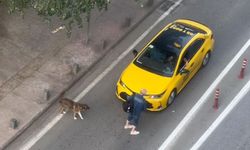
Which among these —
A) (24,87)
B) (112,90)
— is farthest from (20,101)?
(112,90)

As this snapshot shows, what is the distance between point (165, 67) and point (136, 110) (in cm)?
187

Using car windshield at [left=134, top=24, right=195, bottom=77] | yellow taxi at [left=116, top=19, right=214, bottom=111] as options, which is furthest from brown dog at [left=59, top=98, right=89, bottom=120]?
car windshield at [left=134, top=24, right=195, bottom=77]

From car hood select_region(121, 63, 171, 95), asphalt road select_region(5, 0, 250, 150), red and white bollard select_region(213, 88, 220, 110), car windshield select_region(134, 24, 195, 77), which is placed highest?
car windshield select_region(134, 24, 195, 77)

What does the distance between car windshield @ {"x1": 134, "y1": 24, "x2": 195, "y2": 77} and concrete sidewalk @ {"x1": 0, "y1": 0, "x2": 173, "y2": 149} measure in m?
2.23

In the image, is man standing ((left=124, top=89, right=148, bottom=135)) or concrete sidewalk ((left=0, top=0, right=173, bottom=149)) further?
concrete sidewalk ((left=0, top=0, right=173, bottom=149))

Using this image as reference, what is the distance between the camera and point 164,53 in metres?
17.0

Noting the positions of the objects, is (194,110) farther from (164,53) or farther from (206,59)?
(206,59)

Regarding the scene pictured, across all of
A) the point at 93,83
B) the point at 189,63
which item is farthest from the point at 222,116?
the point at 93,83

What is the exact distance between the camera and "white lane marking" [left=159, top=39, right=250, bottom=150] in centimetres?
1597

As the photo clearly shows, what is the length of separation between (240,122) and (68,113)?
5.21 metres

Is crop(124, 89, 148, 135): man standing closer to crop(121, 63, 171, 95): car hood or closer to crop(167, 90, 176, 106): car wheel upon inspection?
crop(121, 63, 171, 95): car hood

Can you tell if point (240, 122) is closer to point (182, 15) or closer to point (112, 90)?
point (112, 90)

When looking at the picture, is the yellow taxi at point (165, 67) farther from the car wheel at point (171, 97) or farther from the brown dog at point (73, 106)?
the brown dog at point (73, 106)

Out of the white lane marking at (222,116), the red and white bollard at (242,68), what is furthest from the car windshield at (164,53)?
the white lane marking at (222,116)
